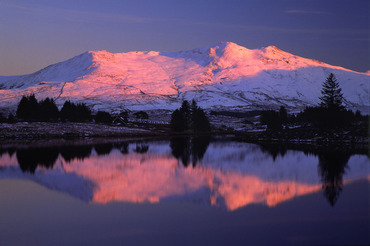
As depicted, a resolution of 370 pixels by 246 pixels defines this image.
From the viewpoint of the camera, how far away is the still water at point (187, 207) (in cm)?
1172

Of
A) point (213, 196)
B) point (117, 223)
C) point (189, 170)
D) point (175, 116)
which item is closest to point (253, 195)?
point (213, 196)

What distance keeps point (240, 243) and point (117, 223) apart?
3.96m

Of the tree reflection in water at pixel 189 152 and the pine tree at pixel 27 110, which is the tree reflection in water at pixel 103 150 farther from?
the pine tree at pixel 27 110

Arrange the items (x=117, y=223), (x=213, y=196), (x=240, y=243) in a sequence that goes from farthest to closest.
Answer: (x=213, y=196) < (x=117, y=223) < (x=240, y=243)

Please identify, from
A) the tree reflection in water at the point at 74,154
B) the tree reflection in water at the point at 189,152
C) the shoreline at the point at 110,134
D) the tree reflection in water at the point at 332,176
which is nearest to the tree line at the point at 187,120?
the shoreline at the point at 110,134

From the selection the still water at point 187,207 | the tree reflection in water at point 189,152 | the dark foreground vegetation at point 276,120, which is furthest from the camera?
the dark foreground vegetation at point 276,120

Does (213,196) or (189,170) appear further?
(189,170)

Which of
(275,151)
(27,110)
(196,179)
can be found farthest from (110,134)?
(196,179)

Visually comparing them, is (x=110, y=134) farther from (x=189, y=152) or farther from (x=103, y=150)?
(x=189, y=152)

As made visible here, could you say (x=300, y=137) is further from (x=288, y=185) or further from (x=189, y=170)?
(x=288, y=185)

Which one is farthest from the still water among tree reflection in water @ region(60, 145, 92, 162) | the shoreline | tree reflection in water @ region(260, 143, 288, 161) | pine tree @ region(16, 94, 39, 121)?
pine tree @ region(16, 94, 39, 121)

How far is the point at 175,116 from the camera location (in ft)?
367

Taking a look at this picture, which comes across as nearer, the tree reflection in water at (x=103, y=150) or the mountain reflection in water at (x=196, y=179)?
the mountain reflection in water at (x=196, y=179)

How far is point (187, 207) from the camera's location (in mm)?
15164
